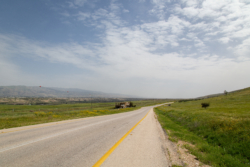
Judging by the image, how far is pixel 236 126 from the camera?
8953 mm

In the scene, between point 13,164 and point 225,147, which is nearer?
point 13,164

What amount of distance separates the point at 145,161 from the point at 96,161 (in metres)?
1.77

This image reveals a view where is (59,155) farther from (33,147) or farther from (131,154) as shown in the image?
(131,154)

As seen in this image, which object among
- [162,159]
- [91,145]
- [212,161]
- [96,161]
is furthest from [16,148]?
[212,161]

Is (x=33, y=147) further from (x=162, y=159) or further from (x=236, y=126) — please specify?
(x=236, y=126)

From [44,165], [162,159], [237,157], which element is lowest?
[237,157]

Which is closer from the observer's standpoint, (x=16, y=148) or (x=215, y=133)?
(x=16, y=148)

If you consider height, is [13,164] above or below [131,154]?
above

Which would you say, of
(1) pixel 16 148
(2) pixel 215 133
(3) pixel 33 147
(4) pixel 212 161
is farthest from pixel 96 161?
(2) pixel 215 133

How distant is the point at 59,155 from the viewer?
16.8 feet

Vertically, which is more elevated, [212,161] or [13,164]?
[13,164]

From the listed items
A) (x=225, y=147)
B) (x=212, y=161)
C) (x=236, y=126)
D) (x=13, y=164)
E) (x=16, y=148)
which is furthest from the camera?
(x=236, y=126)

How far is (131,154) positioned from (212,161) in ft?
10.6

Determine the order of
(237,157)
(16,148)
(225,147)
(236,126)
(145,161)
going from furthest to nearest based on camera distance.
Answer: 1. (236,126)
2. (225,147)
3. (237,157)
4. (16,148)
5. (145,161)
